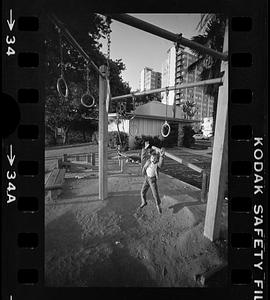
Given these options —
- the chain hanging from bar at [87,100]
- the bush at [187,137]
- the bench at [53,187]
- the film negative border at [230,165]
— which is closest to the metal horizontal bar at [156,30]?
the film negative border at [230,165]

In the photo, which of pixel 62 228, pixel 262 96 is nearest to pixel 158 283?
pixel 62 228

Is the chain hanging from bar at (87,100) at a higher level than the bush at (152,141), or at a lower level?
higher

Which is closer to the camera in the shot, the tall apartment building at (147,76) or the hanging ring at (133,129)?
the tall apartment building at (147,76)

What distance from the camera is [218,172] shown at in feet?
5.70

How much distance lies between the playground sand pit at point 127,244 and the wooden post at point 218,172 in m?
0.16

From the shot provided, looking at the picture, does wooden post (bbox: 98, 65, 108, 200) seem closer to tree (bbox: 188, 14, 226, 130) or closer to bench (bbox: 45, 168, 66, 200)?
bench (bbox: 45, 168, 66, 200)

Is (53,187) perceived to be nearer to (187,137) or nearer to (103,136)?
(103,136)

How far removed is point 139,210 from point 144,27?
82.2 inches

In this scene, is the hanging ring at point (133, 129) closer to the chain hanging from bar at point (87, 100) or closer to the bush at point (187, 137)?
the chain hanging from bar at point (87, 100)

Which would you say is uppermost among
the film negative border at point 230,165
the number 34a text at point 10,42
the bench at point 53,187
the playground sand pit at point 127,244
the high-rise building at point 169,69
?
the high-rise building at point 169,69

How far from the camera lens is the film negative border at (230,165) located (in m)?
0.89

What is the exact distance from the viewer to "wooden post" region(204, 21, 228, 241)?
1.59 metres

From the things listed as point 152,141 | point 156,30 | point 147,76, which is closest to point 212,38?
point 147,76

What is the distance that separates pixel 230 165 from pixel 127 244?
143cm
